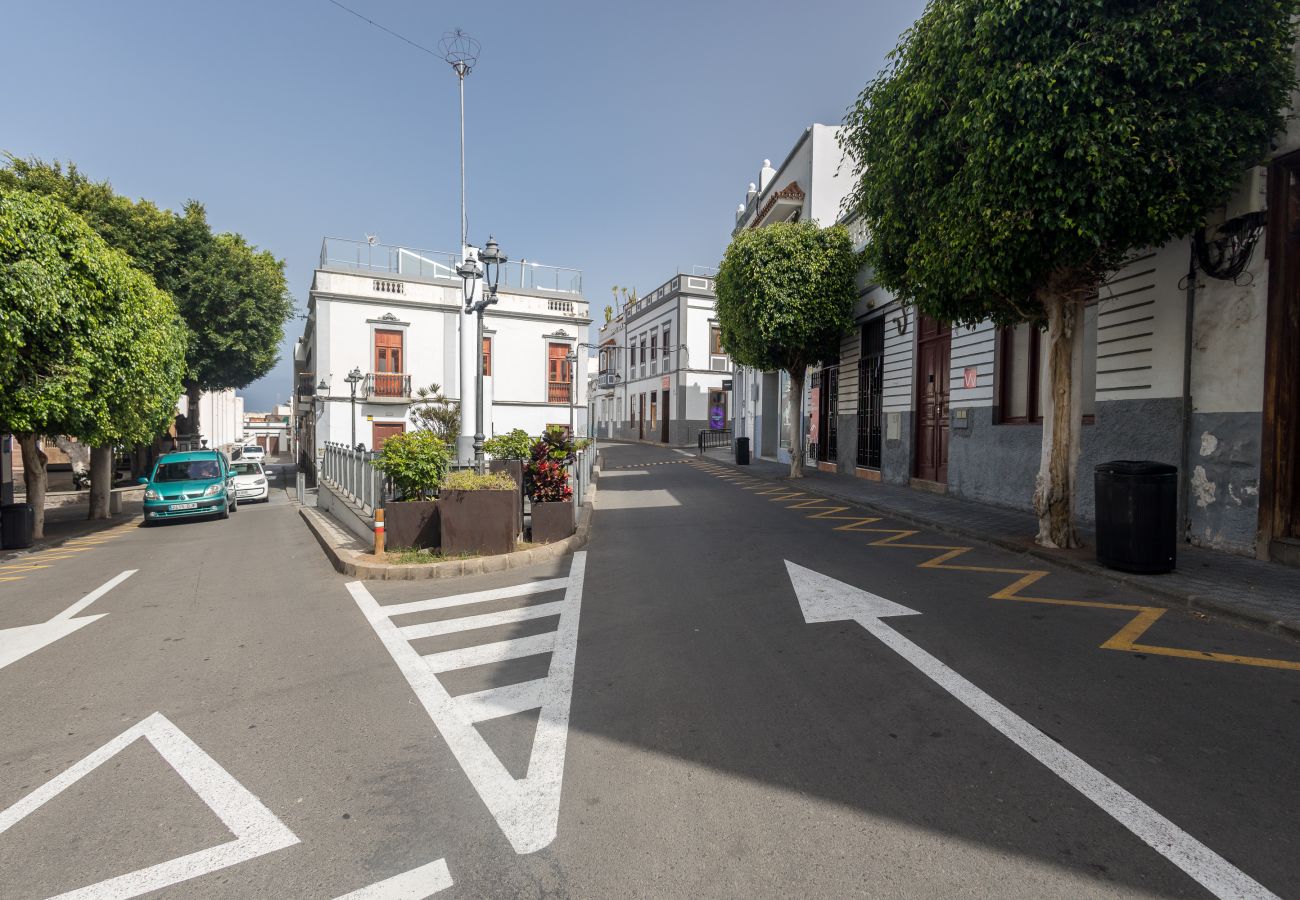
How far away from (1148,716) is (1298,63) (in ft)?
26.4

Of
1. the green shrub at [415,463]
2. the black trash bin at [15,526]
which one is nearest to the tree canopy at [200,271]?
the black trash bin at [15,526]

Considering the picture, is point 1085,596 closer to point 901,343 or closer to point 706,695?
point 706,695

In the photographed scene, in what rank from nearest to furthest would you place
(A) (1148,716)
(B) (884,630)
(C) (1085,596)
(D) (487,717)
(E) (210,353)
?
1. (A) (1148,716)
2. (D) (487,717)
3. (B) (884,630)
4. (C) (1085,596)
5. (E) (210,353)

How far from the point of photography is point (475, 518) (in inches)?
338

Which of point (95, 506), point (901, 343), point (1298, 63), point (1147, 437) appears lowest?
point (95, 506)

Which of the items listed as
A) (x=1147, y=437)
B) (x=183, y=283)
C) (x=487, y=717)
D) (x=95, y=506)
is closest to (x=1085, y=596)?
(x=1147, y=437)

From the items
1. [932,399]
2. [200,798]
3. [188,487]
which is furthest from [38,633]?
[932,399]

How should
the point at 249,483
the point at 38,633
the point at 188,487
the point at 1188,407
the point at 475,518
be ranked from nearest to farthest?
1. the point at 38,633
2. the point at 1188,407
3. the point at 475,518
4. the point at 188,487
5. the point at 249,483

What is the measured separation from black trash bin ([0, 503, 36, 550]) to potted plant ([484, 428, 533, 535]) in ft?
32.3

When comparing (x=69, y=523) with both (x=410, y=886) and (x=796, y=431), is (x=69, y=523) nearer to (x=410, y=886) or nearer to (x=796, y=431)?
(x=796, y=431)

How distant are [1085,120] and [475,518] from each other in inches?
317

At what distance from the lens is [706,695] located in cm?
416

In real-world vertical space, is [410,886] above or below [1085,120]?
below

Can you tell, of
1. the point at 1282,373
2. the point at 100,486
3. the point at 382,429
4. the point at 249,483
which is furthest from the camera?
the point at 382,429
